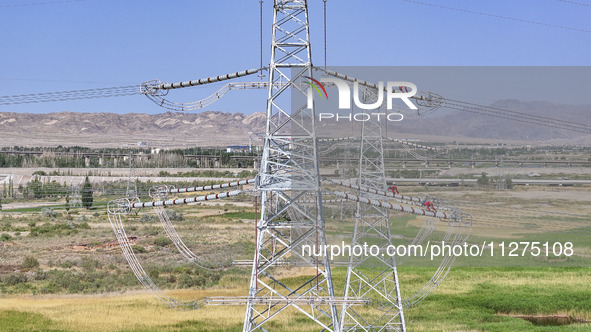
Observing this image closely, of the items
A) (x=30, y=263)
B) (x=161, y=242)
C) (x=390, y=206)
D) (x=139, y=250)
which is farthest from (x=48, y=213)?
(x=390, y=206)

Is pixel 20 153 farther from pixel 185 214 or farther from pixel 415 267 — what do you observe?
pixel 415 267

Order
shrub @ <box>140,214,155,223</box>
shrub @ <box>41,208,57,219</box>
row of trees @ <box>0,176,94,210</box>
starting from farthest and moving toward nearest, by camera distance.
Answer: row of trees @ <box>0,176,94,210</box> < shrub @ <box>140,214,155,223</box> < shrub @ <box>41,208,57,219</box>

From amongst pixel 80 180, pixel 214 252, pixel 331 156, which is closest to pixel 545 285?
pixel 331 156

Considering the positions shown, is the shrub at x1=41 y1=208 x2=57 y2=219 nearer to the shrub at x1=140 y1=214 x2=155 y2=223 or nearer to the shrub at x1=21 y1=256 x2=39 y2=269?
the shrub at x1=140 y1=214 x2=155 y2=223

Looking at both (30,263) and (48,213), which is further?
(48,213)

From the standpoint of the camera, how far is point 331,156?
5056cm

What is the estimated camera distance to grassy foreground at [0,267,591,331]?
3441 cm

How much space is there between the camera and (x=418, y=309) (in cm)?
3953

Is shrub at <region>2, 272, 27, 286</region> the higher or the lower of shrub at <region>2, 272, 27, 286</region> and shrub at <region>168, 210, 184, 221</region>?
the lower

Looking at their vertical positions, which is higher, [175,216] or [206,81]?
[206,81]

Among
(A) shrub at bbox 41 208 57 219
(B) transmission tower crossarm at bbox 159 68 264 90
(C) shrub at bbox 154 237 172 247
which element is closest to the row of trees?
(A) shrub at bbox 41 208 57 219

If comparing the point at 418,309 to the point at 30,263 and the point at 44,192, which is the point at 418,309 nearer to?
the point at 30,263

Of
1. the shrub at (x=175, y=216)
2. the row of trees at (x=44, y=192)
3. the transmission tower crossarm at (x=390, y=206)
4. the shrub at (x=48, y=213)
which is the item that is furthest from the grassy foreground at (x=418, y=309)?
the row of trees at (x=44, y=192)

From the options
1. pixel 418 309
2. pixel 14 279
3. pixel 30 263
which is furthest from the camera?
pixel 30 263
